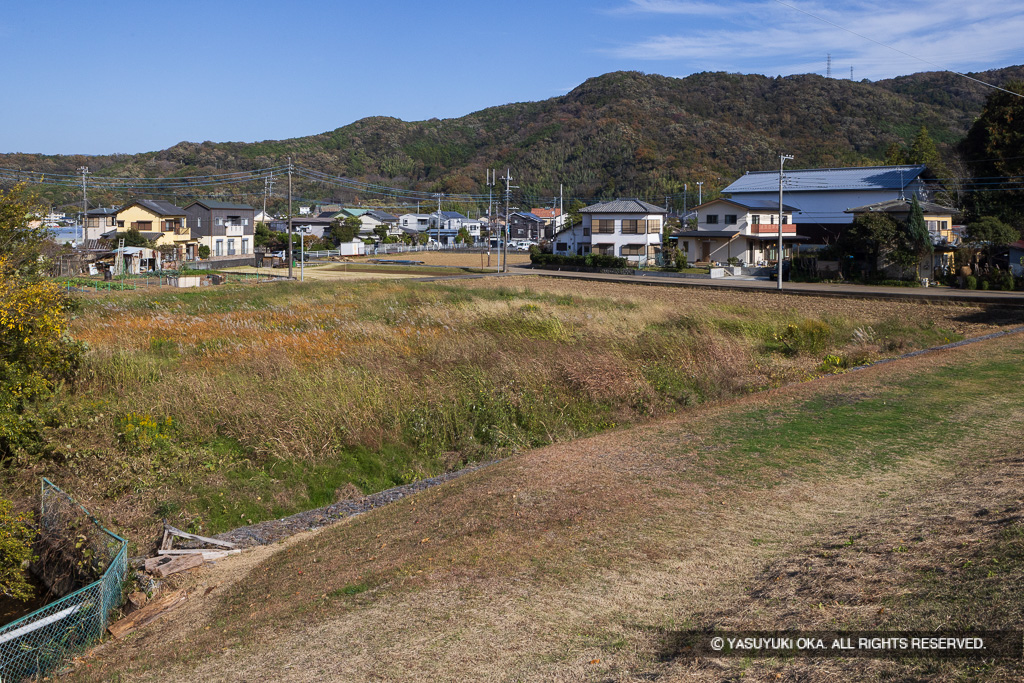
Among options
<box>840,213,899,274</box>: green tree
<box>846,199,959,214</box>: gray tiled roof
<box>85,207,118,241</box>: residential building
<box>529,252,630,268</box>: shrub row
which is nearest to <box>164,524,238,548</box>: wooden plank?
<box>840,213,899,274</box>: green tree

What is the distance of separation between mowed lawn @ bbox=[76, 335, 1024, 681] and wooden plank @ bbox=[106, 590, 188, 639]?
0.23 m

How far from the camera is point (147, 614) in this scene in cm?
767

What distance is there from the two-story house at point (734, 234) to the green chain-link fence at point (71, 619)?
5402cm

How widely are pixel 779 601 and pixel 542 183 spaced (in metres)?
133

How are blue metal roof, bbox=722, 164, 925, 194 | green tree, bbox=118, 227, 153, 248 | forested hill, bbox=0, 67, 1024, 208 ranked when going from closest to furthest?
green tree, bbox=118, 227, 153, 248, blue metal roof, bbox=722, 164, 925, 194, forested hill, bbox=0, 67, 1024, 208

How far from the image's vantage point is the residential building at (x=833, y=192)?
62469mm

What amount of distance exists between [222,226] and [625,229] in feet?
130

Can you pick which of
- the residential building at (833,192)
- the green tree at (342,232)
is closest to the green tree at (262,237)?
the green tree at (342,232)

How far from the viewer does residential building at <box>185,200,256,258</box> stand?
232 ft

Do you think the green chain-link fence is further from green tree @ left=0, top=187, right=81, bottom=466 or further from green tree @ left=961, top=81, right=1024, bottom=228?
green tree @ left=961, top=81, right=1024, bottom=228

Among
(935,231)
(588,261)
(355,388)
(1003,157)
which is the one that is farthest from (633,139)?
(355,388)

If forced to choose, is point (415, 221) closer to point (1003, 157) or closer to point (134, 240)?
point (134, 240)

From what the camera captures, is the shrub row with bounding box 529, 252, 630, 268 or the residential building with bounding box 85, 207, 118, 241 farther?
the residential building with bounding box 85, 207, 118, 241

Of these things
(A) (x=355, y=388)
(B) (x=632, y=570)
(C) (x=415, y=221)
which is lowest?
(B) (x=632, y=570)
